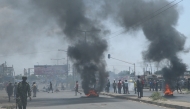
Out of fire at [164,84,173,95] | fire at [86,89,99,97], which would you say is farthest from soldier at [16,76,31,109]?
fire at [86,89,99,97]

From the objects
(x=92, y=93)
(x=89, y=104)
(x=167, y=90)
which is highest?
(x=167, y=90)

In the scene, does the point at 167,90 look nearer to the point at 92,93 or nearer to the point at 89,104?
Result: the point at 92,93

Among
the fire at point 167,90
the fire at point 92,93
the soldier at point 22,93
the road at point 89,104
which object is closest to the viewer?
the soldier at point 22,93

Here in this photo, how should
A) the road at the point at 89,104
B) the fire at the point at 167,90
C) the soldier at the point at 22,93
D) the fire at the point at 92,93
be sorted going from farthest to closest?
the fire at the point at 92,93 → the fire at the point at 167,90 → the road at the point at 89,104 → the soldier at the point at 22,93

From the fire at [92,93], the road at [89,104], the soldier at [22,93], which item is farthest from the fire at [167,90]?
the soldier at [22,93]

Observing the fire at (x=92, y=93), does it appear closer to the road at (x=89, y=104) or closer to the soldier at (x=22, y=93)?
the road at (x=89, y=104)

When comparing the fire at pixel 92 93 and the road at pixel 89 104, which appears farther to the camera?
the fire at pixel 92 93

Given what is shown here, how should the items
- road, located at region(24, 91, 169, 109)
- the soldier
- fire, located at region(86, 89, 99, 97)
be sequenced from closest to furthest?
the soldier → road, located at region(24, 91, 169, 109) → fire, located at region(86, 89, 99, 97)

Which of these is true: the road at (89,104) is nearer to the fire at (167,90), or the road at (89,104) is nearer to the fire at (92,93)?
the fire at (167,90)

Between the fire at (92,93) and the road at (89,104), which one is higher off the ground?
the fire at (92,93)

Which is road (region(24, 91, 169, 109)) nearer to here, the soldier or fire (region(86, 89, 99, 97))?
the soldier

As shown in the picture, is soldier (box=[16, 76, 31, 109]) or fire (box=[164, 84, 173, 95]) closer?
soldier (box=[16, 76, 31, 109])

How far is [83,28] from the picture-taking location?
125 feet

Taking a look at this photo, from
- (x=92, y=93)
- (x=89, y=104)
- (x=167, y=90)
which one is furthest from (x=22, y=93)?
(x=92, y=93)
